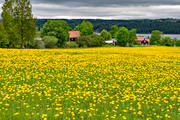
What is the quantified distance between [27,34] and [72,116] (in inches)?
1801

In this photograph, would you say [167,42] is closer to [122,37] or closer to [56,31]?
[122,37]

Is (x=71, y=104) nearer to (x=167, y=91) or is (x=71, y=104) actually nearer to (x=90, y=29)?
(x=167, y=91)

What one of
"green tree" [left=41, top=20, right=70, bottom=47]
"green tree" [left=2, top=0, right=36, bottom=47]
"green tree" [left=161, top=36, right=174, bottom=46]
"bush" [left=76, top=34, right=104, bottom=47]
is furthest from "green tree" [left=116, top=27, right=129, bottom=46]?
"green tree" [left=2, top=0, right=36, bottom=47]

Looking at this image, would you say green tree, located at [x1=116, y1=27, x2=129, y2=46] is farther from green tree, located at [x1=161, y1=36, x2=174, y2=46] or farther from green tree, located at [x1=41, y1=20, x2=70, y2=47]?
green tree, located at [x1=161, y1=36, x2=174, y2=46]

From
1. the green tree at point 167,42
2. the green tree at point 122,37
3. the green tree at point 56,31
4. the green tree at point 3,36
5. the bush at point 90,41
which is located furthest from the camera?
the green tree at point 167,42

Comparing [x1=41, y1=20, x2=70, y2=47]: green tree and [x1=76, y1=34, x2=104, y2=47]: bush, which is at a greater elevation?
[x1=41, y1=20, x2=70, y2=47]: green tree

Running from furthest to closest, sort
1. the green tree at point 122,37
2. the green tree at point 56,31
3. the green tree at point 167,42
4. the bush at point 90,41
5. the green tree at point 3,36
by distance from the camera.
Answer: the green tree at point 167,42
the green tree at point 122,37
the green tree at point 56,31
the bush at point 90,41
the green tree at point 3,36

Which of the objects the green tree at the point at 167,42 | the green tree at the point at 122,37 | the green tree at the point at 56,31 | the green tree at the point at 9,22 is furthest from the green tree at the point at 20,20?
the green tree at the point at 167,42

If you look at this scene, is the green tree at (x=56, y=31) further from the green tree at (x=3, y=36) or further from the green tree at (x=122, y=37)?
the green tree at (x=122, y=37)

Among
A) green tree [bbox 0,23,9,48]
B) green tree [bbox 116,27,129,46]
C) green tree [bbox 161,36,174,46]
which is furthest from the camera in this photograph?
green tree [bbox 161,36,174,46]

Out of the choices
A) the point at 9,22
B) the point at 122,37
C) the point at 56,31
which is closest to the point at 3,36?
the point at 9,22

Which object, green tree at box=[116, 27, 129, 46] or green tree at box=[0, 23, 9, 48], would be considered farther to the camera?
green tree at box=[116, 27, 129, 46]

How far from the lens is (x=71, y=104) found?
9.34 meters

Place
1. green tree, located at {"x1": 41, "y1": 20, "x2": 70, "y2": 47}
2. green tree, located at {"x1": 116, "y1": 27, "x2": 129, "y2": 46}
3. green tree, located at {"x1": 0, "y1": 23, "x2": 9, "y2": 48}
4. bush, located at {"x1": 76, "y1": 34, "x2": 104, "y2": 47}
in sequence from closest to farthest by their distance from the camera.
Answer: green tree, located at {"x1": 0, "y1": 23, "x2": 9, "y2": 48} → bush, located at {"x1": 76, "y1": 34, "x2": 104, "y2": 47} → green tree, located at {"x1": 41, "y1": 20, "x2": 70, "y2": 47} → green tree, located at {"x1": 116, "y1": 27, "x2": 129, "y2": 46}
